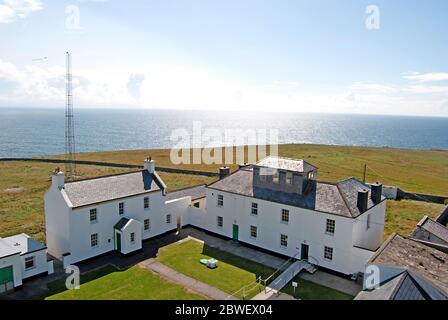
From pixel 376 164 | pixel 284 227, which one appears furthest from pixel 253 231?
pixel 376 164

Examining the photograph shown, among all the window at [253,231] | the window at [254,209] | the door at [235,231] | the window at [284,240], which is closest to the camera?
the window at [284,240]

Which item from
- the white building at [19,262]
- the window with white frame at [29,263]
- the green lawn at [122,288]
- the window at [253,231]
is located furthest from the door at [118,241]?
the window at [253,231]

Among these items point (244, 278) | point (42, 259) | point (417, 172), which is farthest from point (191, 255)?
point (417, 172)

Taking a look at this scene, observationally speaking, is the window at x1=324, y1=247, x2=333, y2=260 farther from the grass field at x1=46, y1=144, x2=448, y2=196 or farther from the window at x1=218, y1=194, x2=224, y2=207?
the grass field at x1=46, y1=144, x2=448, y2=196

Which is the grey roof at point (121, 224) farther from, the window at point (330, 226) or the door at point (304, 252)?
the window at point (330, 226)
